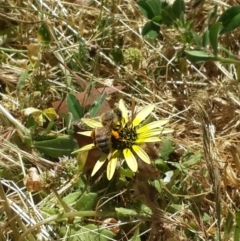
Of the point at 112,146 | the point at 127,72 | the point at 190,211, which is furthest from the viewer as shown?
the point at 127,72

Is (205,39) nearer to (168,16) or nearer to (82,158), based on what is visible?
(168,16)

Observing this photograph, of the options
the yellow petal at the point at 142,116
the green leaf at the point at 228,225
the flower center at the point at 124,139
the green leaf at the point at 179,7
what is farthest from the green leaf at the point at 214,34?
the green leaf at the point at 228,225

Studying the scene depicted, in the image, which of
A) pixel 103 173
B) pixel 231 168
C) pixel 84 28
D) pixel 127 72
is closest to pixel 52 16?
pixel 84 28

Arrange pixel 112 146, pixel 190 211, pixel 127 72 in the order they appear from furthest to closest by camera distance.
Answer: pixel 127 72 → pixel 190 211 → pixel 112 146

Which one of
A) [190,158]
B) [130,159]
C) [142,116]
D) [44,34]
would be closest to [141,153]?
[130,159]

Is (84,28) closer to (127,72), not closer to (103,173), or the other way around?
(127,72)

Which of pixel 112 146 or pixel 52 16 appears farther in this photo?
pixel 52 16

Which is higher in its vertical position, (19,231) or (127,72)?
(127,72)
